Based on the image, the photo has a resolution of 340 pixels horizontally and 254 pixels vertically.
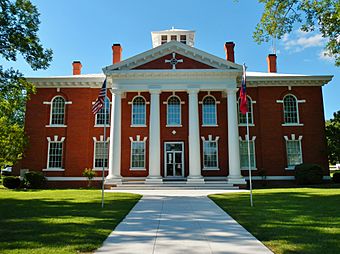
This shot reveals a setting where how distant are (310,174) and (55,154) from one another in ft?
67.7

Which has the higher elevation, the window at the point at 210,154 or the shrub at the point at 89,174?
the window at the point at 210,154

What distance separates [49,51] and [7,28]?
2.57 metres

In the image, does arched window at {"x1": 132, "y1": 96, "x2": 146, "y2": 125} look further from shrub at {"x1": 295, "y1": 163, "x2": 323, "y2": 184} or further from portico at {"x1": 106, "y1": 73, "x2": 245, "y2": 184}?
shrub at {"x1": 295, "y1": 163, "x2": 323, "y2": 184}

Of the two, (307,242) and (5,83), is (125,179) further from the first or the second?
(307,242)

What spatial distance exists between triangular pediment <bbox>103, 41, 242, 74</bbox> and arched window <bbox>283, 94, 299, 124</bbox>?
21.4 feet

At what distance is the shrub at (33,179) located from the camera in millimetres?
22781

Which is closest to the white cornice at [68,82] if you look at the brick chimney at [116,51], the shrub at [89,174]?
the brick chimney at [116,51]

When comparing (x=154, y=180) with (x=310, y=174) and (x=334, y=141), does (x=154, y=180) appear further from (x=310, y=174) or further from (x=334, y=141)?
(x=334, y=141)

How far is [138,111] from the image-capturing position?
25594mm

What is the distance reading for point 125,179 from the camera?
23.7m

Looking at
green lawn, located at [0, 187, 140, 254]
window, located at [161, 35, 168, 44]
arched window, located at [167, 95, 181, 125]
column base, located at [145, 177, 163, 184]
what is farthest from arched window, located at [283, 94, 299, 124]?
green lawn, located at [0, 187, 140, 254]

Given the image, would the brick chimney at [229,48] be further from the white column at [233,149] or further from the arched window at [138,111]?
the arched window at [138,111]

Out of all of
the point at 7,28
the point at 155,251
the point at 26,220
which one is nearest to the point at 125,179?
the point at 7,28

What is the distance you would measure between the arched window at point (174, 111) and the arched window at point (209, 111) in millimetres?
2159
